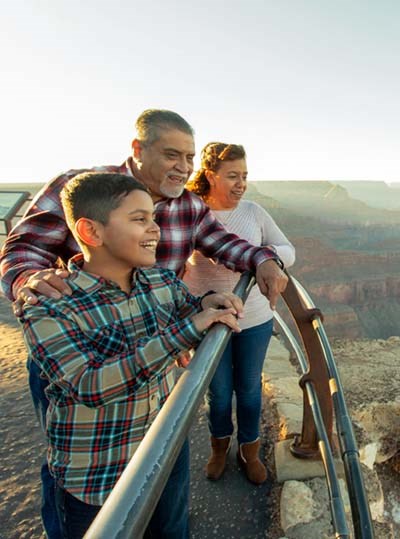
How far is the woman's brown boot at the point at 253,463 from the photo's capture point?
2.30 meters

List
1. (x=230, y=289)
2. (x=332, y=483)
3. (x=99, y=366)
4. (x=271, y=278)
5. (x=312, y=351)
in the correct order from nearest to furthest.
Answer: (x=99, y=366) → (x=332, y=483) → (x=271, y=278) → (x=312, y=351) → (x=230, y=289)

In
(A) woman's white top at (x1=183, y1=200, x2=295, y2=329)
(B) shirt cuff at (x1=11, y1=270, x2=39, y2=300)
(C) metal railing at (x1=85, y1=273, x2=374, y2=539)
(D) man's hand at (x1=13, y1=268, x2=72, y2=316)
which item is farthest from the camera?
(A) woman's white top at (x1=183, y1=200, x2=295, y2=329)

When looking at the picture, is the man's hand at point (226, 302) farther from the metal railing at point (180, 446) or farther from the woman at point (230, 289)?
the woman at point (230, 289)

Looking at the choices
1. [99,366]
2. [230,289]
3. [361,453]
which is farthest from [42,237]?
[361,453]

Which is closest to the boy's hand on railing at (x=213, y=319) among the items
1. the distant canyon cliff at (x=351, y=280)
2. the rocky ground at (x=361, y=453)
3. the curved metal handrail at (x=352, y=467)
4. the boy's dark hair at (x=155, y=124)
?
the curved metal handrail at (x=352, y=467)

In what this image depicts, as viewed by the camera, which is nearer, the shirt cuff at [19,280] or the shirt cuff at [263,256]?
the shirt cuff at [19,280]

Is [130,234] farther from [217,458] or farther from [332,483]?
[217,458]

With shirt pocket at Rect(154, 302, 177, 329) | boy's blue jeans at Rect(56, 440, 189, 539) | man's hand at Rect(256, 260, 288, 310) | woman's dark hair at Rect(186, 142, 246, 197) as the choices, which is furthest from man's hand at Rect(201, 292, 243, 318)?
woman's dark hair at Rect(186, 142, 246, 197)

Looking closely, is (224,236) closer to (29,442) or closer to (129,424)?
(129,424)

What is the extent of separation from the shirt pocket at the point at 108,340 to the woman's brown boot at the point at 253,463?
5.00 ft

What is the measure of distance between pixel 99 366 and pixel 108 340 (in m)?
0.14

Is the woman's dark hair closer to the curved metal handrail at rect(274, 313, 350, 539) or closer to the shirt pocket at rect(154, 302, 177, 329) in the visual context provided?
the shirt pocket at rect(154, 302, 177, 329)

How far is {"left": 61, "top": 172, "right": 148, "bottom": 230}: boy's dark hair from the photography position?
117cm

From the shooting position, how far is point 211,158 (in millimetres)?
2232
